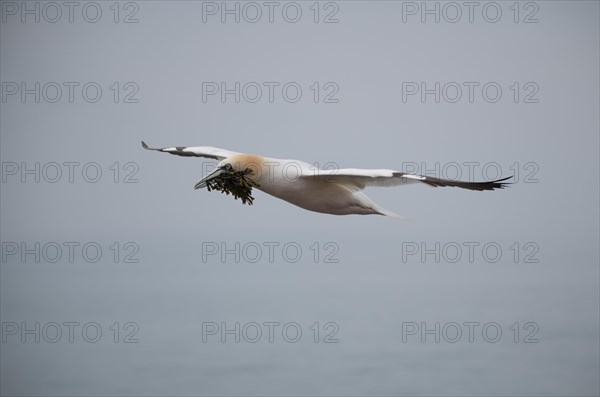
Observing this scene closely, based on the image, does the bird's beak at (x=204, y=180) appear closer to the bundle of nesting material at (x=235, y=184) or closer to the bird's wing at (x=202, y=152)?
the bundle of nesting material at (x=235, y=184)

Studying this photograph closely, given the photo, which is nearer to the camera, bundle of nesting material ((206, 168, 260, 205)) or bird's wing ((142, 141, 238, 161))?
bundle of nesting material ((206, 168, 260, 205))

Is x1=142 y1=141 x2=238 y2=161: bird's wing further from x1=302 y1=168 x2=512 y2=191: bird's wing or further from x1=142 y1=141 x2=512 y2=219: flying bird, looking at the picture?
x1=302 y1=168 x2=512 y2=191: bird's wing

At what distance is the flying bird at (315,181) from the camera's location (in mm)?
5641

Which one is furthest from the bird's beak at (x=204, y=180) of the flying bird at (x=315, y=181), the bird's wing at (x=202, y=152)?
the bird's wing at (x=202, y=152)

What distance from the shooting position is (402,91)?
902 cm

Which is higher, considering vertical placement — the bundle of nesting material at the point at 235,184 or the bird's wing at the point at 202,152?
the bird's wing at the point at 202,152

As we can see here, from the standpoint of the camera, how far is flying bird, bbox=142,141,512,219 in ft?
18.5

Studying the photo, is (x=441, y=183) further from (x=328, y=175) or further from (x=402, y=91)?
(x=402, y=91)

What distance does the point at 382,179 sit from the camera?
19.1ft

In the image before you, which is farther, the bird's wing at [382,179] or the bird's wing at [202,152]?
the bird's wing at [202,152]

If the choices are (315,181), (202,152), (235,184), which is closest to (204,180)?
(235,184)

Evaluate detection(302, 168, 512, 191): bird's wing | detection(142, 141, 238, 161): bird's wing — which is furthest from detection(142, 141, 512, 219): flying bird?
detection(142, 141, 238, 161): bird's wing

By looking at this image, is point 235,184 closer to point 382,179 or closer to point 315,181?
point 315,181

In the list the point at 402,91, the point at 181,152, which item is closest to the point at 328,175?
the point at 181,152
